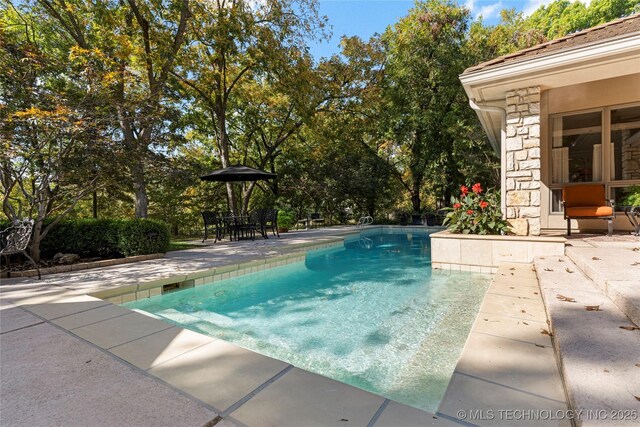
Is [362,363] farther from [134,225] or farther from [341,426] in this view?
[134,225]

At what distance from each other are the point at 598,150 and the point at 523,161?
2.27 metres

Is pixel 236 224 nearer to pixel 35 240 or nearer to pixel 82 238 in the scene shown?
pixel 82 238

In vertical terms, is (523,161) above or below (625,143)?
below

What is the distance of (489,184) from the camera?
14.4 m

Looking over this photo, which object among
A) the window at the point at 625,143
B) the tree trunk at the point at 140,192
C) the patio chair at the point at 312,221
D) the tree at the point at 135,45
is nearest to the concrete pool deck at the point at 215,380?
the tree trunk at the point at 140,192

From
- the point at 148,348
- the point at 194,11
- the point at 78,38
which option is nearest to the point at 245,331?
the point at 148,348

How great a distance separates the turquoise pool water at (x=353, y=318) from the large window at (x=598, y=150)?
3.36 meters

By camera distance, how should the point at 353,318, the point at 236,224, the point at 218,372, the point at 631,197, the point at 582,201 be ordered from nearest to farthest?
the point at 218,372, the point at 353,318, the point at 631,197, the point at 582,201, the point at 236,224

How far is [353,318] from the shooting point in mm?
3498

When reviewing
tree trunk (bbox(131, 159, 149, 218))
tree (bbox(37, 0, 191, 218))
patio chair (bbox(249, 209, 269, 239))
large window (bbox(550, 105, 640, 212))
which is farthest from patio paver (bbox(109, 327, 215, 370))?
large window (bbox(550, 105, 640, 212))

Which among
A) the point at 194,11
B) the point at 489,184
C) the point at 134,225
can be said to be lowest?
the point at 134,225

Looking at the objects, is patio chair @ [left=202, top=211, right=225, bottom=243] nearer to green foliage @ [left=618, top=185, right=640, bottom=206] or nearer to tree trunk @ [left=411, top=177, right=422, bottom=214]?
green foliage @ [left=618, top=185, right=640, bottom=206]

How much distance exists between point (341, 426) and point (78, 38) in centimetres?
1066

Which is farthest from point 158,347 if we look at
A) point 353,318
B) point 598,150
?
point 598,150
